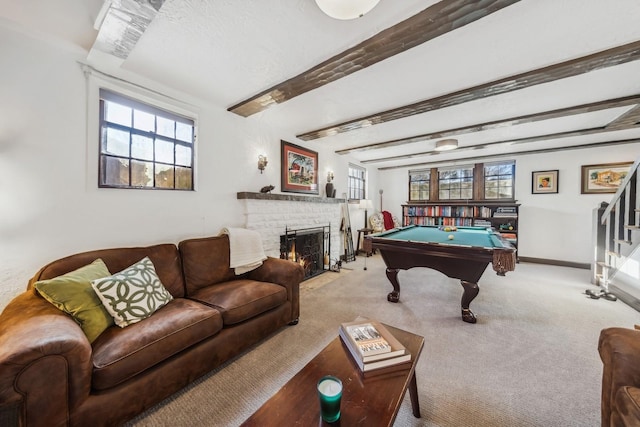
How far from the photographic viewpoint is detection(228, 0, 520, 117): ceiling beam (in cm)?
135

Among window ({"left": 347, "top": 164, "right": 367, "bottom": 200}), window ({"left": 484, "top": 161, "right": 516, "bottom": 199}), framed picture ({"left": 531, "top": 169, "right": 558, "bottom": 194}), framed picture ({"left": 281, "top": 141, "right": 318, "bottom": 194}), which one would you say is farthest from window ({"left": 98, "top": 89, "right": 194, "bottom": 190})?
framed picture ({"left": 531, "top": 169, "right": 558, "bottom": 194})

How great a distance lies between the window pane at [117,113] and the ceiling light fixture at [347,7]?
6.68ft

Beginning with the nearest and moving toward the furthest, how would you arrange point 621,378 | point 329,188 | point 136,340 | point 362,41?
point 621,378 < point 136,340 < point 362,41 < point 329,188

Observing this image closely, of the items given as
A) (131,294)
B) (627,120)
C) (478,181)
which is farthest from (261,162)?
(478,181)

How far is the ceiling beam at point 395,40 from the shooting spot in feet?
4.42

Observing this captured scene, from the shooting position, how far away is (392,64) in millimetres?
2021

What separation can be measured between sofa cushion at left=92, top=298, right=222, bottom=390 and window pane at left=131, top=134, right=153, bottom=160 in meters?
1.45

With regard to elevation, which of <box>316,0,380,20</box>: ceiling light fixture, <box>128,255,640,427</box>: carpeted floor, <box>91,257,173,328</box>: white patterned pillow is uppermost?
<box>316,0,380,20</box>: ceiling light fixture

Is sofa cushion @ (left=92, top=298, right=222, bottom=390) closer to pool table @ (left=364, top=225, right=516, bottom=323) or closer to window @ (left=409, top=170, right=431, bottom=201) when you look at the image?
pool table @ (left=364, top=225, right=516, bottom=323)

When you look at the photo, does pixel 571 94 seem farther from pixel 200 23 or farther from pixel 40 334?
pixel 40 334

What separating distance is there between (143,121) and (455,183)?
6.23 meters

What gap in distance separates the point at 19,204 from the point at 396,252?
3.31 metres

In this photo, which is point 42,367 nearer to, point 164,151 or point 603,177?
point 164,151

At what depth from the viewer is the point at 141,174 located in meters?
2.26
